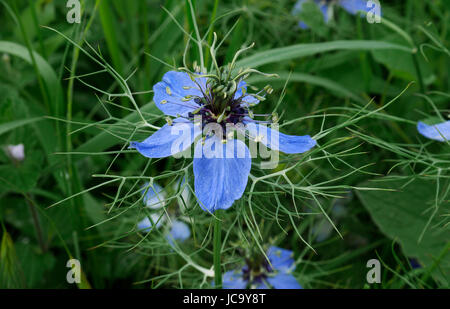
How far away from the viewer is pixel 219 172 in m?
1.21

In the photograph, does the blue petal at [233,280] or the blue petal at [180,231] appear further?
the blue petal at [180,231]

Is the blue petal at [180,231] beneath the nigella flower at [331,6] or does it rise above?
beneath

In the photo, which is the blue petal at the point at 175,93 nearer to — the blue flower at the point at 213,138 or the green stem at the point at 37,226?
the blue flower at the point at 213,138

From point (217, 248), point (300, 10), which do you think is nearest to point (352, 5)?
point (300, 10)

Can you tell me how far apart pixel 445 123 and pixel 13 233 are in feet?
5.50

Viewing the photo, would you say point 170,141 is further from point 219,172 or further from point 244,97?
point 244,97

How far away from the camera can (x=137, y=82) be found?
2.44m

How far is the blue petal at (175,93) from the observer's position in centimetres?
132

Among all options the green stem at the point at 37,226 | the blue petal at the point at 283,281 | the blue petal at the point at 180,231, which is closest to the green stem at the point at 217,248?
the blue petal at the point at 283,281

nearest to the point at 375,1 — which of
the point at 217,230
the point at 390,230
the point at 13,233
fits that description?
the point at 390,230

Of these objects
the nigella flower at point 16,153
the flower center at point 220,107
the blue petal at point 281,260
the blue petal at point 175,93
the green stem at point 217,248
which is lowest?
the green stem at point 217,248
